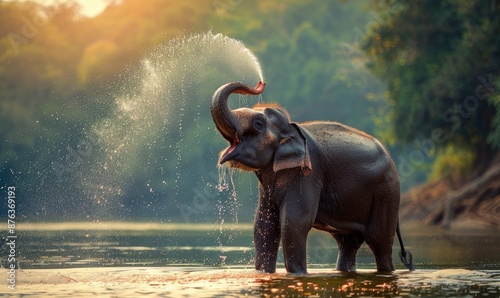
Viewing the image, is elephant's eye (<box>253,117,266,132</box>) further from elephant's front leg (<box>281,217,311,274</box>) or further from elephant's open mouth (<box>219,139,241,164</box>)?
elephant's front leg (<box>281,217,311,274</box>)

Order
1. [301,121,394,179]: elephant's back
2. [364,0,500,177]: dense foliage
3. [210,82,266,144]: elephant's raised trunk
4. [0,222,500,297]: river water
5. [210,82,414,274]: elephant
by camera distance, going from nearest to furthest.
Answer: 1. [0,222,500,297]: river water
2. [210,82,266,144]: elephant's raised trunk
3. [210,82,414,274]: elephant
4. [301,121,394,179]: elephant's back
5. [364,0,500,177]: dense foliage

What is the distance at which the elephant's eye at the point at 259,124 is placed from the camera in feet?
44.8

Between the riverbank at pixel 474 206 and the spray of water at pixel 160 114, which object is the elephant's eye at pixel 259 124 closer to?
the spray of water at pixel 160 114

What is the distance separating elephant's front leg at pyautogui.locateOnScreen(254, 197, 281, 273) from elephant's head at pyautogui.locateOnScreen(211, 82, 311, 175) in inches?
22.8

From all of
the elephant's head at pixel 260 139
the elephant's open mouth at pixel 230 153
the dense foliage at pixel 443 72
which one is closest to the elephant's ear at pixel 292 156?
the elephant's head at pixel 260 139

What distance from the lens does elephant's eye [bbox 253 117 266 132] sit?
13658 mm

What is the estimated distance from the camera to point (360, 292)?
39.5ft

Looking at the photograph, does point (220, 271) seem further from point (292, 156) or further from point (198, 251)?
point (198, 251)

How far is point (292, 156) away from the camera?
1367cm

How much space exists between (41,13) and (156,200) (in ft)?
35.9

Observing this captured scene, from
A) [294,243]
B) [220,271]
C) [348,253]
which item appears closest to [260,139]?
[294,243]

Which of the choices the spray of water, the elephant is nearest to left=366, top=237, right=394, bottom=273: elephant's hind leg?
the elephant

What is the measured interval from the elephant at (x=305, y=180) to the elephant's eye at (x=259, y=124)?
12 millimetres

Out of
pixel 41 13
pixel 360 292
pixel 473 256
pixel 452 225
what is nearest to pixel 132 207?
pixel 41 13
